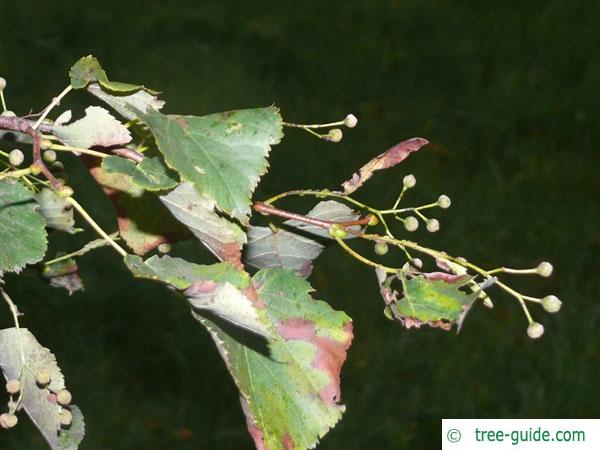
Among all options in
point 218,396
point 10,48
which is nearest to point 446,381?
point 218,396

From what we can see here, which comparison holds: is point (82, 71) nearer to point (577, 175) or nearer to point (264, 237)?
point (264, 237)

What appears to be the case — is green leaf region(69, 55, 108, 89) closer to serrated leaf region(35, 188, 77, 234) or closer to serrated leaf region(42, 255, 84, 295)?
serrated leaf region(35, 188, 77, 234)

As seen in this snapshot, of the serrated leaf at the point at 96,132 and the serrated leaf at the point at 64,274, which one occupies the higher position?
the serrated leaf at the point at 96,132

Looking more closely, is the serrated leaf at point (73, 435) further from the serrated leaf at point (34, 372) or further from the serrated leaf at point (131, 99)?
the serrated leaf at point (131, 99)
